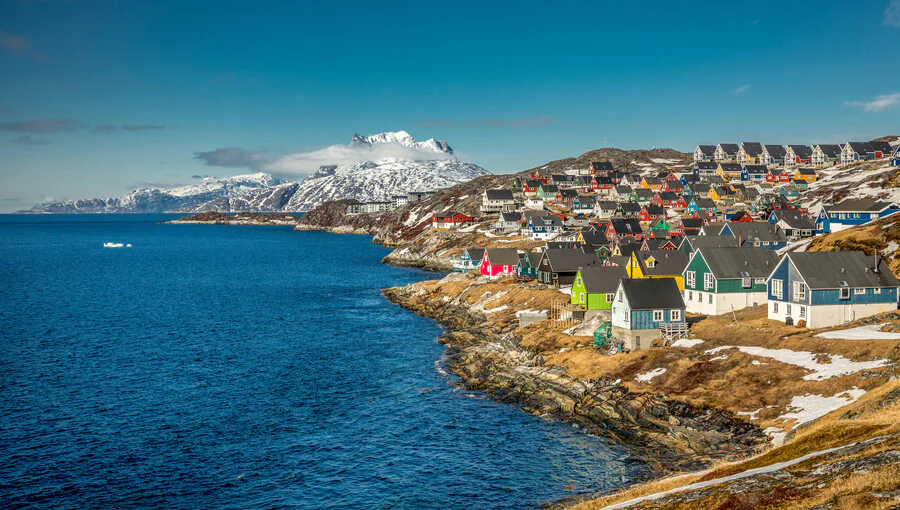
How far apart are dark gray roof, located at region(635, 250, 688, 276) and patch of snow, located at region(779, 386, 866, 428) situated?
3974 cm

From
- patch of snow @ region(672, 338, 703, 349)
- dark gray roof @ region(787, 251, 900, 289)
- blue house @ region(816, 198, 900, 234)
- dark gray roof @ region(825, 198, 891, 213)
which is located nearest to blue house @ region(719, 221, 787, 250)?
blue house @ region(816, 198, 900, 234)

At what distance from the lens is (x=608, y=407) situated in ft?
183

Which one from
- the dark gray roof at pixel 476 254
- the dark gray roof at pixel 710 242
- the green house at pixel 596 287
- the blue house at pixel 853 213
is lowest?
the green house at pixel 596 287

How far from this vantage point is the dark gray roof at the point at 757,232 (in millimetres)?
113938

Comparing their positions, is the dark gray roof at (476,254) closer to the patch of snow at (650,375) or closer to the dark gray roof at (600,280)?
the dark gray roof at (600,280)

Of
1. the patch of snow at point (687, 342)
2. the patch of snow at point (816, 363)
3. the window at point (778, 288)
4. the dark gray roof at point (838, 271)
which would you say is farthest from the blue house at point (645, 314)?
the dark gray roof at point (838, 271)

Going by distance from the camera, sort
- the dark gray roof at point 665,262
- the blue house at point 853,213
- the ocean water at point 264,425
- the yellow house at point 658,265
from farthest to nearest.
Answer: the blue house at point 853,213 → the dark gray roof at point 665,262 → the yellow house at point 658,265 → the ocean water at point 264,425

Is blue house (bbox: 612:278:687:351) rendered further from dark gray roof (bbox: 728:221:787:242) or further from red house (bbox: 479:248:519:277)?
red house (bbox: 479:248:519:277)

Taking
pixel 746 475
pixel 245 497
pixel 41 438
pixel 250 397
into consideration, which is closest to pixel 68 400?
pixel 41 438

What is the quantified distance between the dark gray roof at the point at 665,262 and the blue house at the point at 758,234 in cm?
2782

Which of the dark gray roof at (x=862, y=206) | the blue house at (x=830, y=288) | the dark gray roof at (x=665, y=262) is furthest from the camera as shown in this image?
the dark gray roof at (x=862, y=206)

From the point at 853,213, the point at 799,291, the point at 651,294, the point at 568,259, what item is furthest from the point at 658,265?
the point at 853,213

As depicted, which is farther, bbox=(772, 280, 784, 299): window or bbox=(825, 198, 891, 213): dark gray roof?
bbox=(825, 198, 891, 213): dark gray roof

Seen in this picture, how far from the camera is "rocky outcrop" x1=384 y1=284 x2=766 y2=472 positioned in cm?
4672
